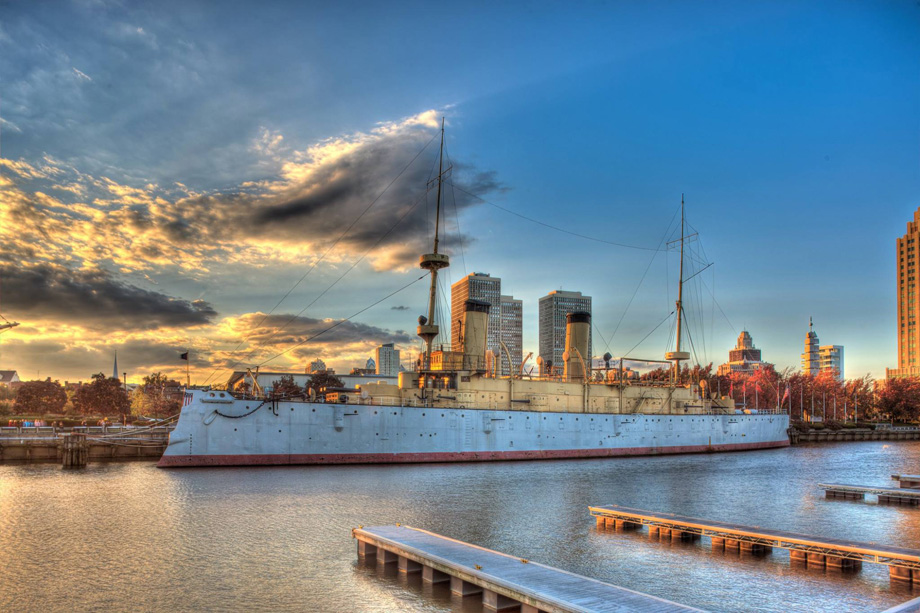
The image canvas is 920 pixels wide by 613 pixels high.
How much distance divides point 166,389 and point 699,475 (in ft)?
318

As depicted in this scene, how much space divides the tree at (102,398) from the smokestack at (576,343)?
51124mm

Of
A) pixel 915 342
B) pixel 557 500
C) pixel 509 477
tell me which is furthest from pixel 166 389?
pixel 915 342

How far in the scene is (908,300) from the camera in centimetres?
15500

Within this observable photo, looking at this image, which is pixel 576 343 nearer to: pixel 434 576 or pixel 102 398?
pixel 434 576

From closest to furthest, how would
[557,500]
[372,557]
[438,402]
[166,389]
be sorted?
[372,557] < [557,500] < [438,402] < [166,389]

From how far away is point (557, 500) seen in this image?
74.3 feet

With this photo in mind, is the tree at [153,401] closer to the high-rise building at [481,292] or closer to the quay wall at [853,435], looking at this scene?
the quay wall at [853,435]

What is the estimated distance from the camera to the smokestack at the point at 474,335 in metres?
41.9

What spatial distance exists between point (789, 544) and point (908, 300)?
175 metres

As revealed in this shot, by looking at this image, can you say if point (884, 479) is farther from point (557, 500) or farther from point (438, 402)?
point (438, 402)

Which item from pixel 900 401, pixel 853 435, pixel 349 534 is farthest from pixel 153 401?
pixel 900 401

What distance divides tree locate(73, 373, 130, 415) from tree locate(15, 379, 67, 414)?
7.51 meters

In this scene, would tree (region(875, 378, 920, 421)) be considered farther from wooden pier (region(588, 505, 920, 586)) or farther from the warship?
wooden pier (region(588, 505, 920, 586))

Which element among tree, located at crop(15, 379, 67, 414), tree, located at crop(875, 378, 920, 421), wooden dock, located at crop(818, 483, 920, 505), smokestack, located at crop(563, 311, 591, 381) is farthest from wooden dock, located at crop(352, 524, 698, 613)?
tree, located at crop(875, 378, 920, 421)
